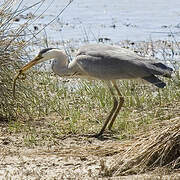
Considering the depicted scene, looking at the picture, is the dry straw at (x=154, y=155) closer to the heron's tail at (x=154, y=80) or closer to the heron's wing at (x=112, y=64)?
the heron's tail at (x=154, y=80)

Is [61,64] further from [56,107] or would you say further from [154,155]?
[154,155]

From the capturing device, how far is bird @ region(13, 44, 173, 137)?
24.7ft

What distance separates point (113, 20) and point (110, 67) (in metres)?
8.69

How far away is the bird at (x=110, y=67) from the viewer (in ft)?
24.7

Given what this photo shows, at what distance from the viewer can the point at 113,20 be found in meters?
16.3

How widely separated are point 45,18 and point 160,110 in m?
8.98

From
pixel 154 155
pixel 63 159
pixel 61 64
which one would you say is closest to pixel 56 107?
pixel 61 64

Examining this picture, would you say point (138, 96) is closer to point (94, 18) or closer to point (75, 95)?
point (75, 95)

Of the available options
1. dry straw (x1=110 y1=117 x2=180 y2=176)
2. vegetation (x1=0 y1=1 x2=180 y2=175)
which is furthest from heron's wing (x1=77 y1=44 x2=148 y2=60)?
dry straw (x1=110 y1=117 x2=180 y2=176)

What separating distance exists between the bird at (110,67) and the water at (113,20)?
494 centimetres

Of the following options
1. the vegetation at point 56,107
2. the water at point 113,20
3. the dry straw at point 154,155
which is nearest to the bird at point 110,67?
the vegetation at point 56,107

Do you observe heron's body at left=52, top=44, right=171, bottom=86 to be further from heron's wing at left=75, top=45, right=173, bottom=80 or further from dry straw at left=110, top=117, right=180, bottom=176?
dry straw at left=110, top=117, right=180, bottom=176

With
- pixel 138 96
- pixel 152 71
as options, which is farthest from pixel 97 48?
pixel 138 96

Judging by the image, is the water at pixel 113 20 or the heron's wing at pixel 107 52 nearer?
the heron's wing at pixel 107 52
